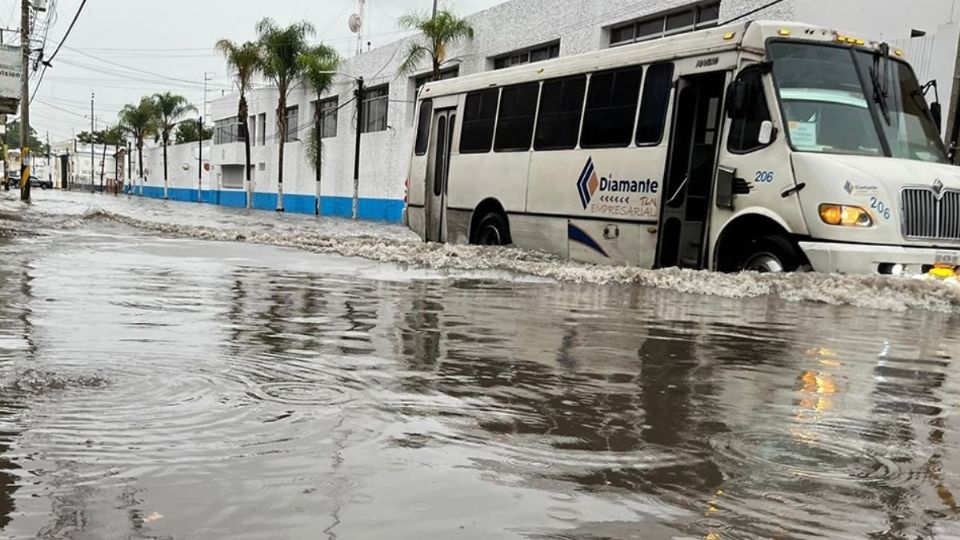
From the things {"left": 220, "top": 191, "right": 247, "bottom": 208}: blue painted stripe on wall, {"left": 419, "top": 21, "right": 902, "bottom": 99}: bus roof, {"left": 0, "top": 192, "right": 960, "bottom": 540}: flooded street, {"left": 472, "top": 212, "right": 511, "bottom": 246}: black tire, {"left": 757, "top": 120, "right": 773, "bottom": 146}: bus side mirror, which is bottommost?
{"left": 220, "top": 191, "right": 247, "bottom": 208}: blue painted stripe on wall

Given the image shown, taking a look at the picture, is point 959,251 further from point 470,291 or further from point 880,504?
point 880,504

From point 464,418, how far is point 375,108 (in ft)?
118

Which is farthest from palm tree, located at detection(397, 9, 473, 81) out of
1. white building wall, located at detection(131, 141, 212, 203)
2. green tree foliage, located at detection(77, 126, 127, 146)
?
green tree foliage, located at detection(77, 126, 127, 146)

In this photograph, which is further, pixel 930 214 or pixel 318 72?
pixel 318 72

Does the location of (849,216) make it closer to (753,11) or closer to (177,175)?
(753,11)

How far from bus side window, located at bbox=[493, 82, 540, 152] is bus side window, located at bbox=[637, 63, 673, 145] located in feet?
7.37

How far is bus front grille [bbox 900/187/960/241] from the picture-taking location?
7.94 metres

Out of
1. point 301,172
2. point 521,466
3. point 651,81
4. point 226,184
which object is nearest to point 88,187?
point 226,184

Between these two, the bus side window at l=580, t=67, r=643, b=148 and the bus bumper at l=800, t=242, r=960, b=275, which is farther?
the bus side window at l=580, t=67, r=643, b=148

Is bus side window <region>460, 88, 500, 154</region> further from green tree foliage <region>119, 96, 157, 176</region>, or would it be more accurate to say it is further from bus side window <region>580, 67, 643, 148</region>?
green tree foliage <region>119, 96, 157, 176</region>

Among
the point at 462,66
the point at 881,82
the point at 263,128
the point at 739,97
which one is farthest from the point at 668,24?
the point at 263,128

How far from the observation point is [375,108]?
38.1 meters

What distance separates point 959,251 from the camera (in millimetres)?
8172

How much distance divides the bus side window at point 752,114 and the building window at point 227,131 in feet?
166
